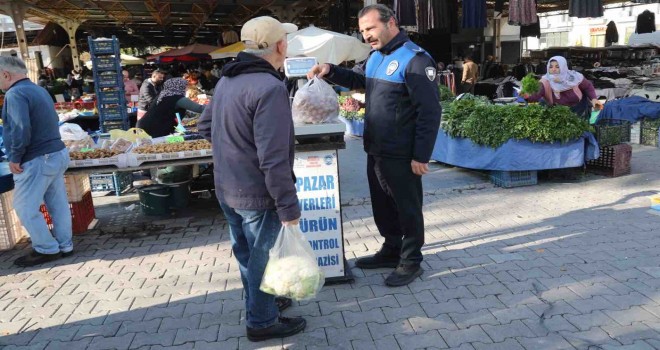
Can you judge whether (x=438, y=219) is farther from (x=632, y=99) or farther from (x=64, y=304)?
(x=632, y=99)

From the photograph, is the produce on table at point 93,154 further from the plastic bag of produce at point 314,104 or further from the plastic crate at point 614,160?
the plastic crate at point 614,160

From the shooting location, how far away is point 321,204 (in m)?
3.50

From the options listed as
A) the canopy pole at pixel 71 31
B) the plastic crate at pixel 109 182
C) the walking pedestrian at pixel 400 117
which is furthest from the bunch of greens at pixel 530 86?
the canopy pole at pixel 71 31

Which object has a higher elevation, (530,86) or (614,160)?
(530,86)

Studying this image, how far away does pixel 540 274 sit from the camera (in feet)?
12.4

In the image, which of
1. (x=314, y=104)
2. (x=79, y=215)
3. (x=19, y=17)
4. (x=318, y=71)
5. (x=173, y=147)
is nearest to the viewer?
(x=314, y=104)

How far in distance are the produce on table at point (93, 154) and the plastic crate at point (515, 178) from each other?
4.57 metres

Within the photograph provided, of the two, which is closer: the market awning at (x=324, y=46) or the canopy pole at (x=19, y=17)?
the market awning at (x=324, y=46)

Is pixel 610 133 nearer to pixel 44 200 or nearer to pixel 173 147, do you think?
pixel 173 147

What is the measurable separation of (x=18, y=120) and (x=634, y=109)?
903cm

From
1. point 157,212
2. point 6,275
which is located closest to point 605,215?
point 157,212

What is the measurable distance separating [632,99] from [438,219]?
5.76 metres

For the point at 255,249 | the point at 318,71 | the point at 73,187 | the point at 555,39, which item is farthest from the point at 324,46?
the point at 555,39

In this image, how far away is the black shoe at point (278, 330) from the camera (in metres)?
2.98
